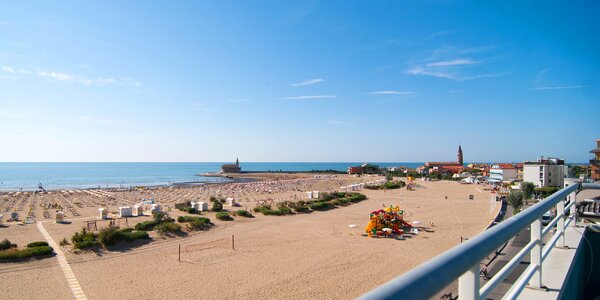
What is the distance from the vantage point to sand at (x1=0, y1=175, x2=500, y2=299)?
1118cm

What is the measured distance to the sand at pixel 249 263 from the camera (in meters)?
11.2

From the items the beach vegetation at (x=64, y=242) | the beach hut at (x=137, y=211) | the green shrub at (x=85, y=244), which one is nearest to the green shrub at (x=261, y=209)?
the beach hut at (x=137, y=211)

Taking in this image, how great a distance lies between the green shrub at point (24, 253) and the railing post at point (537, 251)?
17.8 metres

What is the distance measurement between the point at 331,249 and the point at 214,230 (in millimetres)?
8122

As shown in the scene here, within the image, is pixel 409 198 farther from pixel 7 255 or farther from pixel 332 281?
pixel 7 255

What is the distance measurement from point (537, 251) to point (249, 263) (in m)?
12.9

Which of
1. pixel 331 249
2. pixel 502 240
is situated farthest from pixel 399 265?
pixel 502 240

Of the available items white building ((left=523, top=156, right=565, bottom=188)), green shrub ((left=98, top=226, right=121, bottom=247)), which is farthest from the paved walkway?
white building ((left=523, top=156, right=565, bottom=188))

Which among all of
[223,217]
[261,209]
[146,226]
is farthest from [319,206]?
[146,226]

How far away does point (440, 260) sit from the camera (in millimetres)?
957

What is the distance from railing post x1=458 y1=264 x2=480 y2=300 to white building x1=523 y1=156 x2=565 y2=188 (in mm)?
53676

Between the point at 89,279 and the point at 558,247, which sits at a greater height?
the point at 558,247

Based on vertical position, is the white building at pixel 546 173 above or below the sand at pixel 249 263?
above

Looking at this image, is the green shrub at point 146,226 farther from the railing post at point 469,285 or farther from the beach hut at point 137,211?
the railing post at point 469,285
